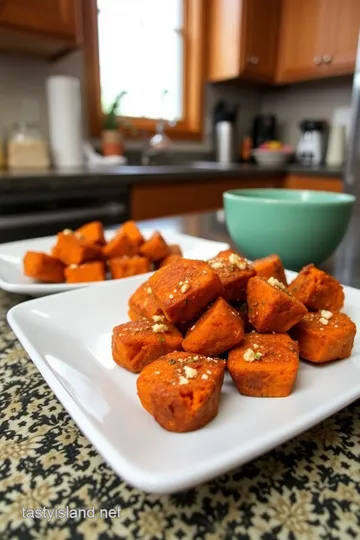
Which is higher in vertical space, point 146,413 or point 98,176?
point 98,176

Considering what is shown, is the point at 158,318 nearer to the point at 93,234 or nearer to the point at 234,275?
the point at 234,275

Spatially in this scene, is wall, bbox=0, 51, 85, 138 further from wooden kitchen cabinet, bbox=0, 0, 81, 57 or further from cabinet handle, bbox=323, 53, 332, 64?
cabinet handle, bbox=323, 53, 332, 64

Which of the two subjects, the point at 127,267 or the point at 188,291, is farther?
the point at 127,267

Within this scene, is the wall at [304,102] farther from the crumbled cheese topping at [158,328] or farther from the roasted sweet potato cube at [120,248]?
the crumbled cheese topping at [158,328]

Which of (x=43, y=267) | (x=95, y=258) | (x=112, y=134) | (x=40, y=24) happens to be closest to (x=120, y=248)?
(x=95, y=258)

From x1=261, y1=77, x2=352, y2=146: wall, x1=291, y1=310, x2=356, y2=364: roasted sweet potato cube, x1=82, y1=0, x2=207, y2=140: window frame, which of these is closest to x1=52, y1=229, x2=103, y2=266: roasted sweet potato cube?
x1=291, y1=310, x2=356, y2=364: roasted sweet potato cube

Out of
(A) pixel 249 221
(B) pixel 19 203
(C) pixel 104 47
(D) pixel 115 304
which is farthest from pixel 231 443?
(C) pixel 104 47

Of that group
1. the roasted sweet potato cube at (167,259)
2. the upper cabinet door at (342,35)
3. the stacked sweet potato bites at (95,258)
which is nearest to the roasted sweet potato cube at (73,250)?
the stacked sweet potato bites at (95,258)
